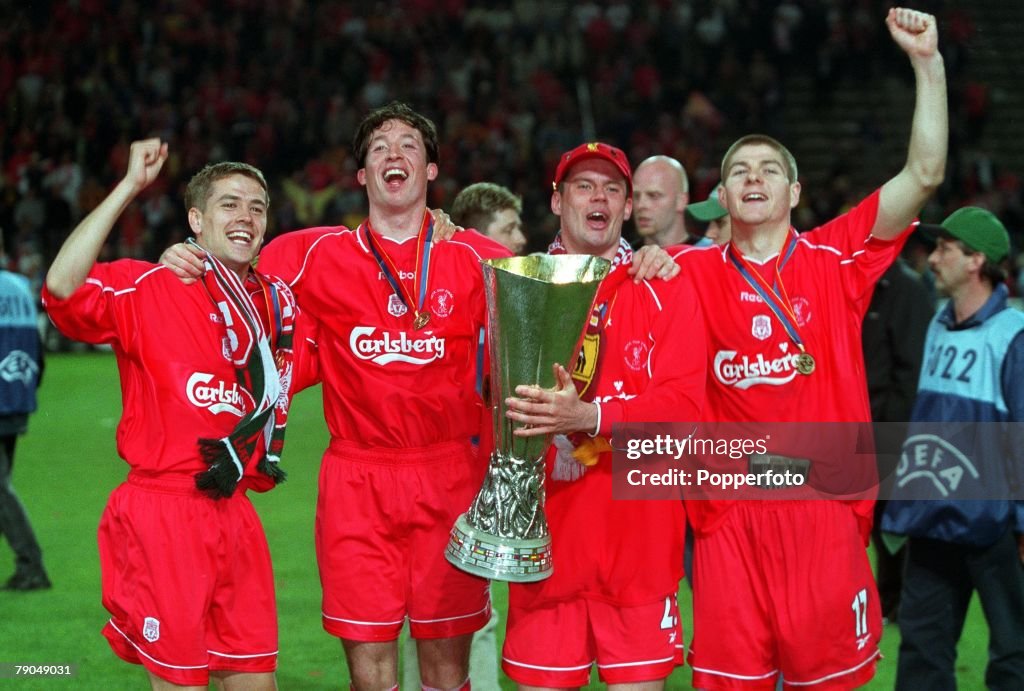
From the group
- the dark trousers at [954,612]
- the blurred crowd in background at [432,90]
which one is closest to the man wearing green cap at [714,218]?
the dark trousers at [954,612]

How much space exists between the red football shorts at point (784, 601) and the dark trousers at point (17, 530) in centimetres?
479

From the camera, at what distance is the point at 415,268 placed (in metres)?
4.63

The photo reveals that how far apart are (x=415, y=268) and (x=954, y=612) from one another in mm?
2550

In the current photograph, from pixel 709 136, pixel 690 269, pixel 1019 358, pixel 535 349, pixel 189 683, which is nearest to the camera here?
pixel 535 349

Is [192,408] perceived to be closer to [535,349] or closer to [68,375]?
[535,349]

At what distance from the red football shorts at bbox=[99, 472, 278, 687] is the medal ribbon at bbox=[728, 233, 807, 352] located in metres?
1.88

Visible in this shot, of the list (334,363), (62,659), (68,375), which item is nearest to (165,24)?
(68,375)

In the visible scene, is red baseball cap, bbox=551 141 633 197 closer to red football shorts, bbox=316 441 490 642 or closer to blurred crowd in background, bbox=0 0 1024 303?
red football shorts, bbox=316 441 490 642

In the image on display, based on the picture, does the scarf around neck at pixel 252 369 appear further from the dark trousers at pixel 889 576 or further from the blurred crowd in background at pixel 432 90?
the blurred crowd in background at pixel 432 90

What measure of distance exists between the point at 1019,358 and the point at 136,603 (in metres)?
3.34

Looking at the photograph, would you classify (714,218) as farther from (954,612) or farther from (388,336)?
(388,336)

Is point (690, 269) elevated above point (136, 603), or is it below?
above

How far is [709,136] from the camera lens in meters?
20.9

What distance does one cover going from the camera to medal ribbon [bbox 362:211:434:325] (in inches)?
180
